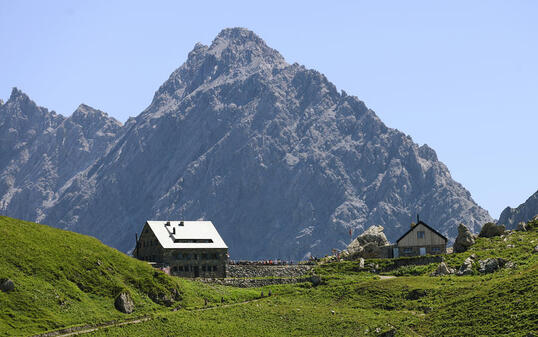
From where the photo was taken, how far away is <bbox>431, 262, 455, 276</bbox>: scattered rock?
124500 millimetres

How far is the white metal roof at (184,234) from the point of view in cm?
14900

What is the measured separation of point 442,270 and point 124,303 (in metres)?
51.5

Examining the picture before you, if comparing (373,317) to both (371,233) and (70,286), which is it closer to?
(70,286)

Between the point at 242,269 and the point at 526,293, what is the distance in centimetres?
6586

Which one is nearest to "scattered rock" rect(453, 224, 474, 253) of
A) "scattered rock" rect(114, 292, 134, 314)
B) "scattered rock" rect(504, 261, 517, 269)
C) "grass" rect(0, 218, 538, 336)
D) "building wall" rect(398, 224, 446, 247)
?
"building wall" rect(398, 224, 446, 247)

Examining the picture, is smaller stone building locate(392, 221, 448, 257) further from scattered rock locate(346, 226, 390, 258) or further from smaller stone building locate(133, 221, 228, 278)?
smaller stone building locate(133, 221, 228, 278)

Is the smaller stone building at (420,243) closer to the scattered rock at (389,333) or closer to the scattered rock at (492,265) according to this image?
A: the scattered rock at (492,265)

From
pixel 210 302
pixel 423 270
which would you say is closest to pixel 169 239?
pixel 210 302

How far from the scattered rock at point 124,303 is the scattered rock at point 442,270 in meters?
49.4

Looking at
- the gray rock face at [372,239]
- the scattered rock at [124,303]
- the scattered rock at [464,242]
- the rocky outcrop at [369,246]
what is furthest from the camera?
the gray rock face at [372,239]

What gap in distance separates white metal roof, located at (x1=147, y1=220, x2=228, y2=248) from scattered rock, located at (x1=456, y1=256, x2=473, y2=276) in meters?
46.8

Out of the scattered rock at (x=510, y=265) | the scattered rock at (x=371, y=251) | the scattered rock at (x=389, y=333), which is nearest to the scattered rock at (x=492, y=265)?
the scattered rock at (x=510, y=265)

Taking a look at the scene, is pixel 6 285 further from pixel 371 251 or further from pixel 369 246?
pixel 369 246

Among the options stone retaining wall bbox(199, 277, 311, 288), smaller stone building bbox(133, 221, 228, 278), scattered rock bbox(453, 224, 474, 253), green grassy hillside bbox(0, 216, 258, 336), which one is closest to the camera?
green grassy hillside bbox(0, 216, 258, 336)
